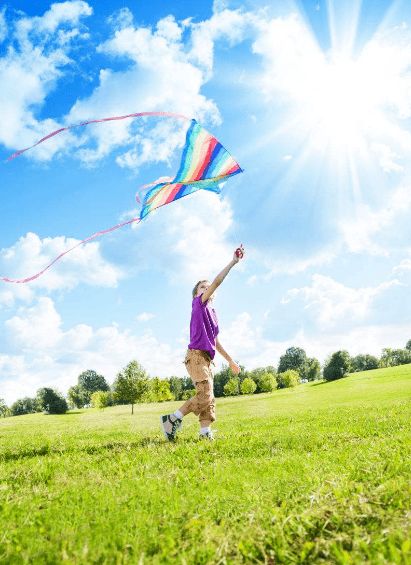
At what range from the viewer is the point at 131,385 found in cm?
4206

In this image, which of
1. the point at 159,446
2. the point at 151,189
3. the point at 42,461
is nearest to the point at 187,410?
the point at 159,446

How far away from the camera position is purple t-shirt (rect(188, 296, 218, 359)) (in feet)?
24.2

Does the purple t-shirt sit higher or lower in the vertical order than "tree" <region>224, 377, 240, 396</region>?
higher

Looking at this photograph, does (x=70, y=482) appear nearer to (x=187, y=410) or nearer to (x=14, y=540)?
(x=14, y=540)

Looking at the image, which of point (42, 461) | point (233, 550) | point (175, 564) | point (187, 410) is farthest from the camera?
point (187, 410)

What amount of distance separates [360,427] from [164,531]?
17.7 feet

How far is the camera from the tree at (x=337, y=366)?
88.9 m

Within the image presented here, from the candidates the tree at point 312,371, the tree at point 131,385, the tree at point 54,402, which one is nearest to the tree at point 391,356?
the tree at point 312,371

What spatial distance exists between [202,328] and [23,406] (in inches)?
6467

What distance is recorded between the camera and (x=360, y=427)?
24.3ft

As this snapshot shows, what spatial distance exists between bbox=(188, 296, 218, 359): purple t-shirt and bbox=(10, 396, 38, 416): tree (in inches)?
6209

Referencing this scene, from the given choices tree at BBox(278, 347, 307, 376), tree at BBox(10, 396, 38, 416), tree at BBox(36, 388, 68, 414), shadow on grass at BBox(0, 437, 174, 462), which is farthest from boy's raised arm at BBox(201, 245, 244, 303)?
tree at BBox(10, 396, 38, 416)

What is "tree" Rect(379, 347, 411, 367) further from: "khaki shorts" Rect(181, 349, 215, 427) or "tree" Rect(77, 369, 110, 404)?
"khaki shorts" Rect(181, 349, 215, 427)

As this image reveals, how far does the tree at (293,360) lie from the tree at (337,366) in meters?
37.3
